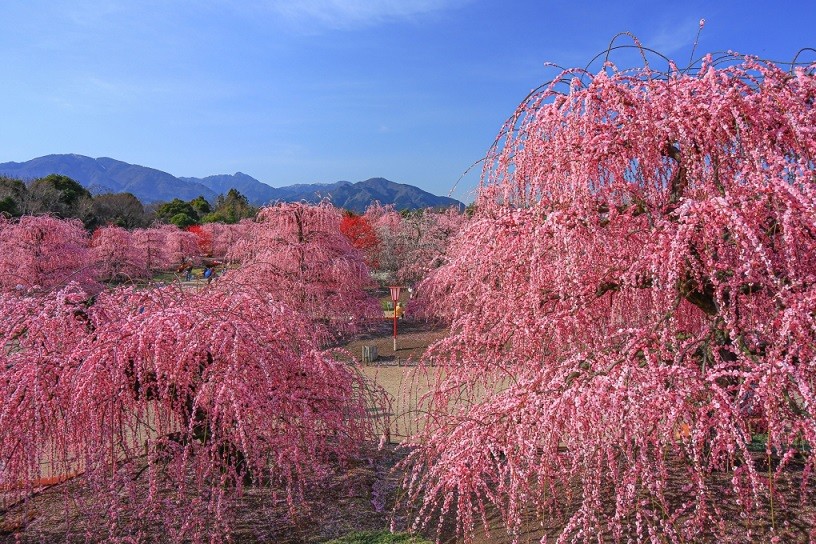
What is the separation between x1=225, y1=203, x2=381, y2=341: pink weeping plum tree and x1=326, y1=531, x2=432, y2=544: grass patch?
7592 millimetres

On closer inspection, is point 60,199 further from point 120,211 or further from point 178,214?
point 178,214

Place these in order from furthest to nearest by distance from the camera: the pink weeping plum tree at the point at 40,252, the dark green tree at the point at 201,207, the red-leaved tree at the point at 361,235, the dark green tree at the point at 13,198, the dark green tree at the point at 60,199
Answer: the dark green tree at the point at 201,207 → the dark green tree at the point at 60,199 → the dark green tree at the point at 13,198 → the red-leaved tree at the point at 361,235 → the pink weeping plum tree at the point at 40,252

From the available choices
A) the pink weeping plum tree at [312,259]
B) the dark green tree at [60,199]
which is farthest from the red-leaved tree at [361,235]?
the dark green tree at [60,199]

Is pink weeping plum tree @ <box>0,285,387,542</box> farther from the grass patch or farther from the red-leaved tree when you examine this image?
the red-leaved tree

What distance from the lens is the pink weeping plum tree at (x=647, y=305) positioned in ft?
8.55

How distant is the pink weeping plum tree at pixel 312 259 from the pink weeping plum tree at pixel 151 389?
6.96 m

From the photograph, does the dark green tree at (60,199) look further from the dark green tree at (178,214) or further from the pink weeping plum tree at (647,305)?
the pink weeping plum tree at (647,305)

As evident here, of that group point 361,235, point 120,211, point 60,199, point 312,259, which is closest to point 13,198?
point 60,199

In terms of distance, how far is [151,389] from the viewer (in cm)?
455

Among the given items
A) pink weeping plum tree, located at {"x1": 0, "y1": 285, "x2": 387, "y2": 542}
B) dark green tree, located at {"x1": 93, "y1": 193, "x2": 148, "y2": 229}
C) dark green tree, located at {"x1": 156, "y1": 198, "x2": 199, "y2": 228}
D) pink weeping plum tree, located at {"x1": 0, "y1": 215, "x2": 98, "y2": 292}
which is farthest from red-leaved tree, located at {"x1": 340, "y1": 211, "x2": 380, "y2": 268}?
dark green tree, located at {"x1": 156, "y1": 198, "x2": 199, "y2": 228}

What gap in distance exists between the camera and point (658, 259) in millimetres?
2928

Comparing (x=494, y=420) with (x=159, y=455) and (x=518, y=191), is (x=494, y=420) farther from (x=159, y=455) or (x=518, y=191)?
(x=159, y=455)

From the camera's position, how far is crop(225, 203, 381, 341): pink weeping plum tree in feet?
40.1

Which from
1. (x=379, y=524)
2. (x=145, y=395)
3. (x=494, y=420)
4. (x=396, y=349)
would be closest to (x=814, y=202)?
(x=494, y=420)
